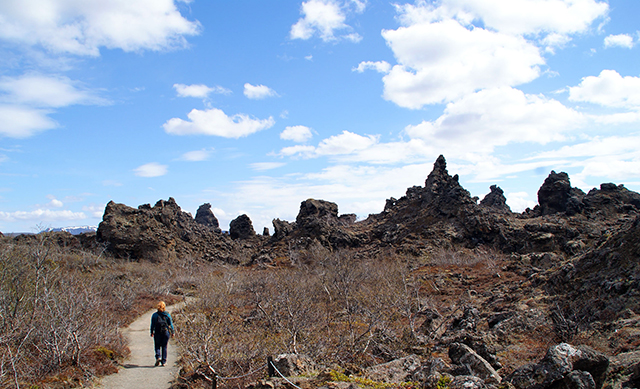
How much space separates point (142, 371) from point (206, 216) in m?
95.9

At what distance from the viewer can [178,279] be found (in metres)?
36.2

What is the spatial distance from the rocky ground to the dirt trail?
533 cm

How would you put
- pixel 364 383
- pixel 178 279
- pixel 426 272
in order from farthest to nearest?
pixel 178 279, pixel 426 272, pixel 364 383

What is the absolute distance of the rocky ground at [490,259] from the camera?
645cm

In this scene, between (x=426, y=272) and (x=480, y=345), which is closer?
(x=480, y=345)

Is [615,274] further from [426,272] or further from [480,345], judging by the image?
[426,272]

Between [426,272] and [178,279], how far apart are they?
23.9 m

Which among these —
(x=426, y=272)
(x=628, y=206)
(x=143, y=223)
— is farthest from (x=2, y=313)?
(x=628, y=206)

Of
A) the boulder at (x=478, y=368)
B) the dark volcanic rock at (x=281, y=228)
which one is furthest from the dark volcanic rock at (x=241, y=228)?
the boulder at (x=478, y=368)

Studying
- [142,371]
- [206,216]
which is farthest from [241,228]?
[142,371]

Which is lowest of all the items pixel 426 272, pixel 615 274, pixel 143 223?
pixel 426 272

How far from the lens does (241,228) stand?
2857 inches

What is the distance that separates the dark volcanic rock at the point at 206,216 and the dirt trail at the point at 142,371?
89.5 m

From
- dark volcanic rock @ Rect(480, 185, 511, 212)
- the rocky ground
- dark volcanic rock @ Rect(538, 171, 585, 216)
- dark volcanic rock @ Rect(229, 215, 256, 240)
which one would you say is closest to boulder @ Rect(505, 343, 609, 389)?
the rocky ground
